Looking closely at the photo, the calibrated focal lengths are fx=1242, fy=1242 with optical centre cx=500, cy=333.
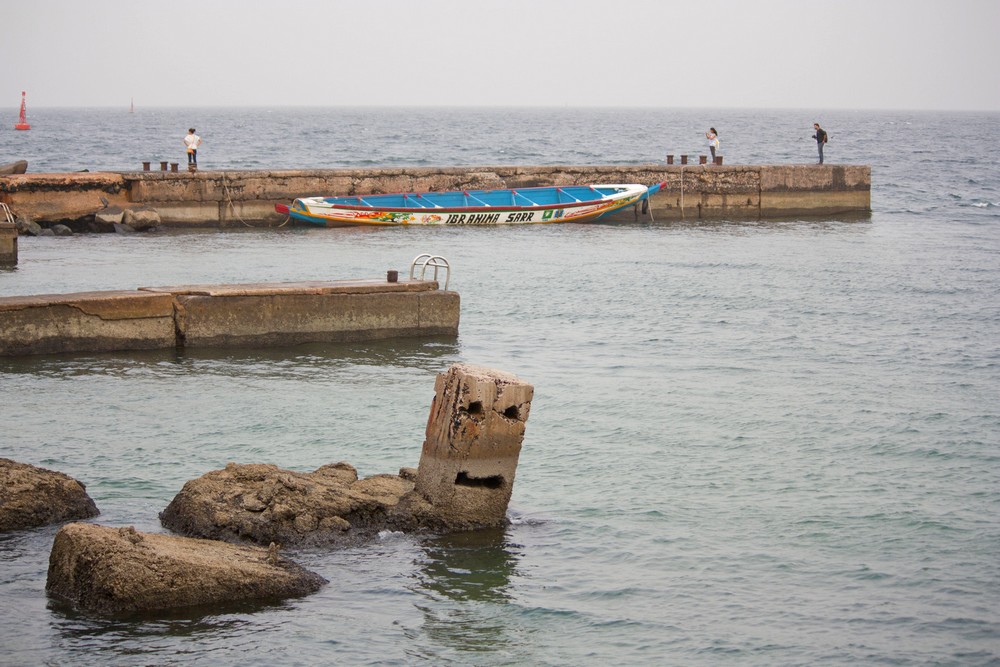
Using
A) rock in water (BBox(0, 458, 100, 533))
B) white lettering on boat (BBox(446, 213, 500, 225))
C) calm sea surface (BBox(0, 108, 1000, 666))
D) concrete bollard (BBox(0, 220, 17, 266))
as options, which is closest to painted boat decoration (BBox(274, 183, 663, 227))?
white lettering on boat (BBox(446, 213, 500, 225))

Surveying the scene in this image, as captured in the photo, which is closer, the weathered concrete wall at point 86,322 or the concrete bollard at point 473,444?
the concrete bollard at point 473,444

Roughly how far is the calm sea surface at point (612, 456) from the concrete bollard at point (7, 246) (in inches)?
27.3

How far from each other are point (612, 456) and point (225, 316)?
6.00m

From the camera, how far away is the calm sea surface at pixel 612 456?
25.2 feet

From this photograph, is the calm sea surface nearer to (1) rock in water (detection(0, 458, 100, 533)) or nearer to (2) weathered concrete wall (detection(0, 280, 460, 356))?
(1) rock in water (detection(0, 458, 100, 533))

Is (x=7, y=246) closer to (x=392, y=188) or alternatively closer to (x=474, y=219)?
(x=392, y=188)

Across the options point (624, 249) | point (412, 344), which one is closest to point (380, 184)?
point (624, 249)

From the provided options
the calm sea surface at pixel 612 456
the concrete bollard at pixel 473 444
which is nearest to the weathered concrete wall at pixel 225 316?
the calm sea surface at pixel 612 456

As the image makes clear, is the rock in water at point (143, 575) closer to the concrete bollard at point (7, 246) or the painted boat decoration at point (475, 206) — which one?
the concrete bollard at point (7, 246)

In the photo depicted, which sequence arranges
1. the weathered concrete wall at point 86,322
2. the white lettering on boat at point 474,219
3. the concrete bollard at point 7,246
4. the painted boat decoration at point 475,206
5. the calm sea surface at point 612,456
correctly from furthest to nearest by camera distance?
1. the white lettering on boat at point 474,219
2. the painted boat decoration at point 475,206
3. the concrete bollard at point 7,246
4. the weathered concrete wall at point 86,322
5. the calm sea surface at point 612,456

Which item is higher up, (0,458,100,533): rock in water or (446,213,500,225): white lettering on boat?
(446,213,500,225): white lettering on boat

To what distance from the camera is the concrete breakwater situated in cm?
2888

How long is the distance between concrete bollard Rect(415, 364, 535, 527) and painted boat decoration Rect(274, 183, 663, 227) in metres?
21.7

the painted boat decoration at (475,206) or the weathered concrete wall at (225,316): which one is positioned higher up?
the painted boat decoration at (475,206)
